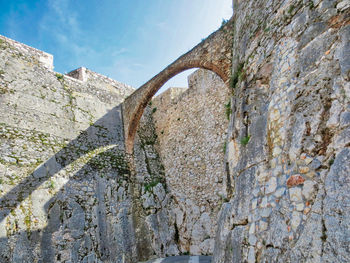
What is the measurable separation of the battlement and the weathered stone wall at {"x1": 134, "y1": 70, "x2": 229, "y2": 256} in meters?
3.76

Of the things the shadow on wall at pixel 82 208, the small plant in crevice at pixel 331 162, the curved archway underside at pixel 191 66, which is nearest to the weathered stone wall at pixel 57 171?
the shadow on wall at pixel 82 208

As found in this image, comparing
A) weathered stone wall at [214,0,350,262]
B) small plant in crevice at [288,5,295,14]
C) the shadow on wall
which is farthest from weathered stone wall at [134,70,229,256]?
small plant in crevice at [288,5,295,14]

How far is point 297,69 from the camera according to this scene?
2953 millimetres

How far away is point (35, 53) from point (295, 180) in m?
8.04

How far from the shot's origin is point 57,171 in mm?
6531

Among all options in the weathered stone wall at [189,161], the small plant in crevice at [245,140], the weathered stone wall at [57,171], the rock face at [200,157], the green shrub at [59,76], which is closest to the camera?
the rock face at [200,157]

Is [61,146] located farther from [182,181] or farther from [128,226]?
[182,181]

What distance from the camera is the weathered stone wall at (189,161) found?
294 inches

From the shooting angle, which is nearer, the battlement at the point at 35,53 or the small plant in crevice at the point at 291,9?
the small plant in crevice at the point at 291,9

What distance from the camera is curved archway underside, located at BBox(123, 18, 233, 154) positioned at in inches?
233

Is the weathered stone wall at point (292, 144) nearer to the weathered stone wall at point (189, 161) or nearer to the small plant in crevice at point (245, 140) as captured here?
the small plant in crevice at point (245, 140)

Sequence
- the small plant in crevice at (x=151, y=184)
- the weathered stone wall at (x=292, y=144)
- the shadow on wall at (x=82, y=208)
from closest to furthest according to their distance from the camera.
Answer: the weathered stone wall at (x=292, y=144)
the shadow on wall at (x=82, y=208)
the small plant in crevice at (x=151, y=184)

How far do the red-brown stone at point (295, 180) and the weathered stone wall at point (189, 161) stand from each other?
14.8 ft

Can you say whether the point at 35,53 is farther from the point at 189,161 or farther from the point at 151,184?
the point at 189,161
